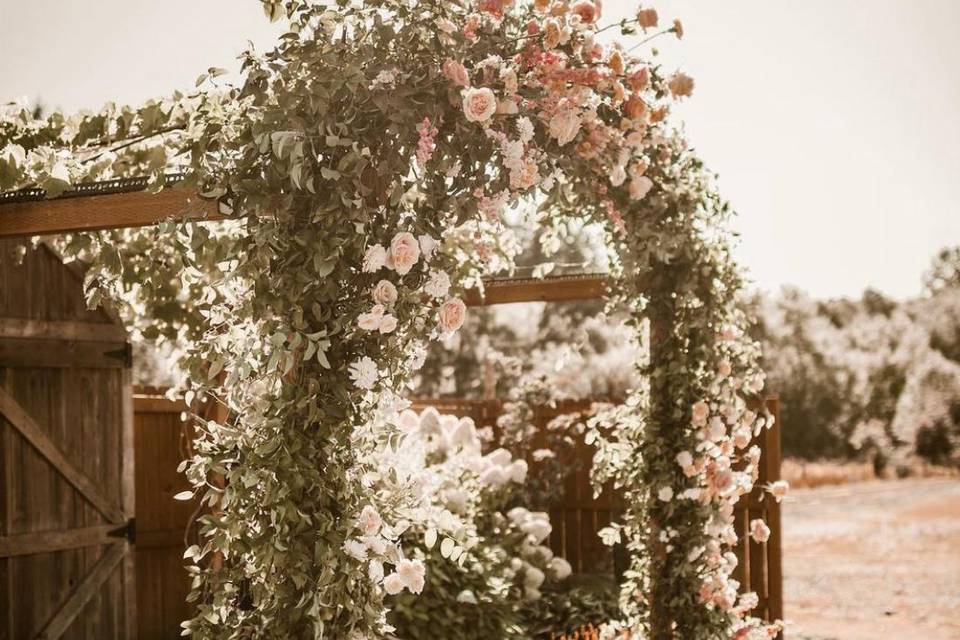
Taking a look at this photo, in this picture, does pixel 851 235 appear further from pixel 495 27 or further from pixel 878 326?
pixel 495 27

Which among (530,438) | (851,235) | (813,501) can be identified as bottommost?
(813,501)

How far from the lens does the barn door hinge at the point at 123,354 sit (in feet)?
17.5

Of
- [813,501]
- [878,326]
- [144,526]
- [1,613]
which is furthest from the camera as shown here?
[878,326]

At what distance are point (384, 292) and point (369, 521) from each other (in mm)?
633

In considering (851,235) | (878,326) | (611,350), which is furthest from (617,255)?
(878,326)

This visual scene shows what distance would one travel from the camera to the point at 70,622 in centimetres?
502

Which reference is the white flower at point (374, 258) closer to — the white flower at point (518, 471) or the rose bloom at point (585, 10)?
the rose bloom at point (585, 10)

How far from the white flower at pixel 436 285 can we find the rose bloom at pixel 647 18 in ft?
3.88

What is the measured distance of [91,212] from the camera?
3818 mm

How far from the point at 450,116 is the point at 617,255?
1.52 m

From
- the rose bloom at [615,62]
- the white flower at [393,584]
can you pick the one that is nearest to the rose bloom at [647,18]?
the rose bloom at [615,62]

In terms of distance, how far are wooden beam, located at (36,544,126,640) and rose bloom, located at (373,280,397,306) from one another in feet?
10.5

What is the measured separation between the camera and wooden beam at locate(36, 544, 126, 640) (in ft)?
16.2

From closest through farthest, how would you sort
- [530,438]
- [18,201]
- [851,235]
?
[18,201] → [530,438] → [851,235]
